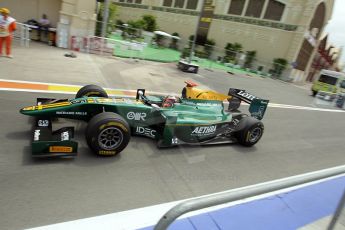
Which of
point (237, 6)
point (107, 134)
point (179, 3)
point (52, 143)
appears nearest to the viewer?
point (52, 143)

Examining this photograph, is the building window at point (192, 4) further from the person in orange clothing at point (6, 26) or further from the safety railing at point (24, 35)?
the person in orange clothing at point (6, 26)

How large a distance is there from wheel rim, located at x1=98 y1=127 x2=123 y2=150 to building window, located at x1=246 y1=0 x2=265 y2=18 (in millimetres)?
33777

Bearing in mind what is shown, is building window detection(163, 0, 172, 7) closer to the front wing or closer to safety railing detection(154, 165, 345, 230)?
the front wing

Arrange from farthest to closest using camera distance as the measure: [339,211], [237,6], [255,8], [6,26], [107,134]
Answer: [237,6], [255,8], [6,26], [107,134], [339,211]

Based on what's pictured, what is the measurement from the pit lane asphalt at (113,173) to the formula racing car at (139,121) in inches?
9.4

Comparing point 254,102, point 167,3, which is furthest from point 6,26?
point 167,3

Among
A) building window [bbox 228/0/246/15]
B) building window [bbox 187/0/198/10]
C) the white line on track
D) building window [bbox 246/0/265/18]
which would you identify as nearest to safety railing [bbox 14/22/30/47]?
the white line on track

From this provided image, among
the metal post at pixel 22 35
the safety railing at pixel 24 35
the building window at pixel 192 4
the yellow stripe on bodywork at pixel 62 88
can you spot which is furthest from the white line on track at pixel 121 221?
the building window at pixel 192 4

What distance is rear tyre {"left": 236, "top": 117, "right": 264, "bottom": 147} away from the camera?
242 inches

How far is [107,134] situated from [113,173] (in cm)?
63

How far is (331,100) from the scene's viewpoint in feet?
64.1

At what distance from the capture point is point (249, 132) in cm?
619

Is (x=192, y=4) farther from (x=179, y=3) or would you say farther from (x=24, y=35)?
(x=24, y=35)

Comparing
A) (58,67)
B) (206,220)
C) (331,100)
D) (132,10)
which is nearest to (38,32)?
(58,67)
